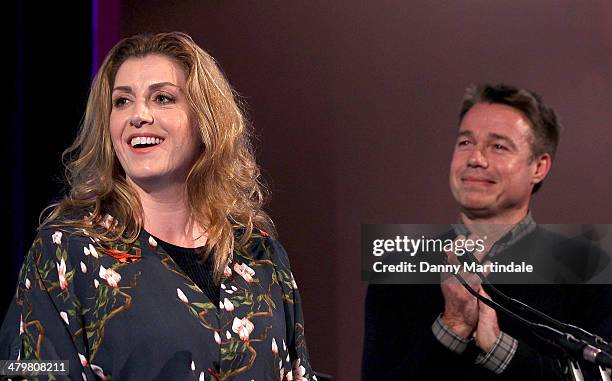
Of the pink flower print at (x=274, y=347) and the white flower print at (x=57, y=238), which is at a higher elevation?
Answer: the white flower print at (x=57, y=238)

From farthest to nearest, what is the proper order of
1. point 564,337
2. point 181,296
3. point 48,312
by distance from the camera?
1. point 564,337
2. point 181,296
3. point 48,312

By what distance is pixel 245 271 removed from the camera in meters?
1.87

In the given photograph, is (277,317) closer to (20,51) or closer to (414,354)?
(414,354)

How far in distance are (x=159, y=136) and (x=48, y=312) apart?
439 mm

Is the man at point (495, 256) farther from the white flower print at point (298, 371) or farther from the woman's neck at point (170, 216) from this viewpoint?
the woman's neck at point (170, 216)

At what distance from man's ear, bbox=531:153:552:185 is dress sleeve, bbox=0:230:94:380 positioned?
4.68 feet

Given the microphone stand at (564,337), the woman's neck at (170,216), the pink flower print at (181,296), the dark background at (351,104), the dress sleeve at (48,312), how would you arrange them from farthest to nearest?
1. the dark background at (351,104)
2. the microphone stand at (564,337)
3. the woman's neck at (170,216)
4. the pink flower print at (181,296)
5. the dress sleeve at (48,312)

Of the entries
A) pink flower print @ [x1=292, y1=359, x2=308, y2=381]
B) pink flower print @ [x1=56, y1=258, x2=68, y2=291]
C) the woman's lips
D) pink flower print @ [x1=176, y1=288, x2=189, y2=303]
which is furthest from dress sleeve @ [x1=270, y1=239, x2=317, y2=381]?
pink flower print @ [x1=56, y1=258, x2=68, y2=291]

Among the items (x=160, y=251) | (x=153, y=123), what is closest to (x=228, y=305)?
(x=160, y=251)

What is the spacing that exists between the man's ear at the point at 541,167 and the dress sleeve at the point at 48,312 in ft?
4.68

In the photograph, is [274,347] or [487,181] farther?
[487,181]

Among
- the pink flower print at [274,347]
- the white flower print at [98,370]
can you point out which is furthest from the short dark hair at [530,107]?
the white flower print at [98,370]

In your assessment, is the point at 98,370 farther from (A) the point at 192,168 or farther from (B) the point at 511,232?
(B) the point at 511,232

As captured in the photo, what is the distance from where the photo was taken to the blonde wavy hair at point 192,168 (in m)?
1.76
